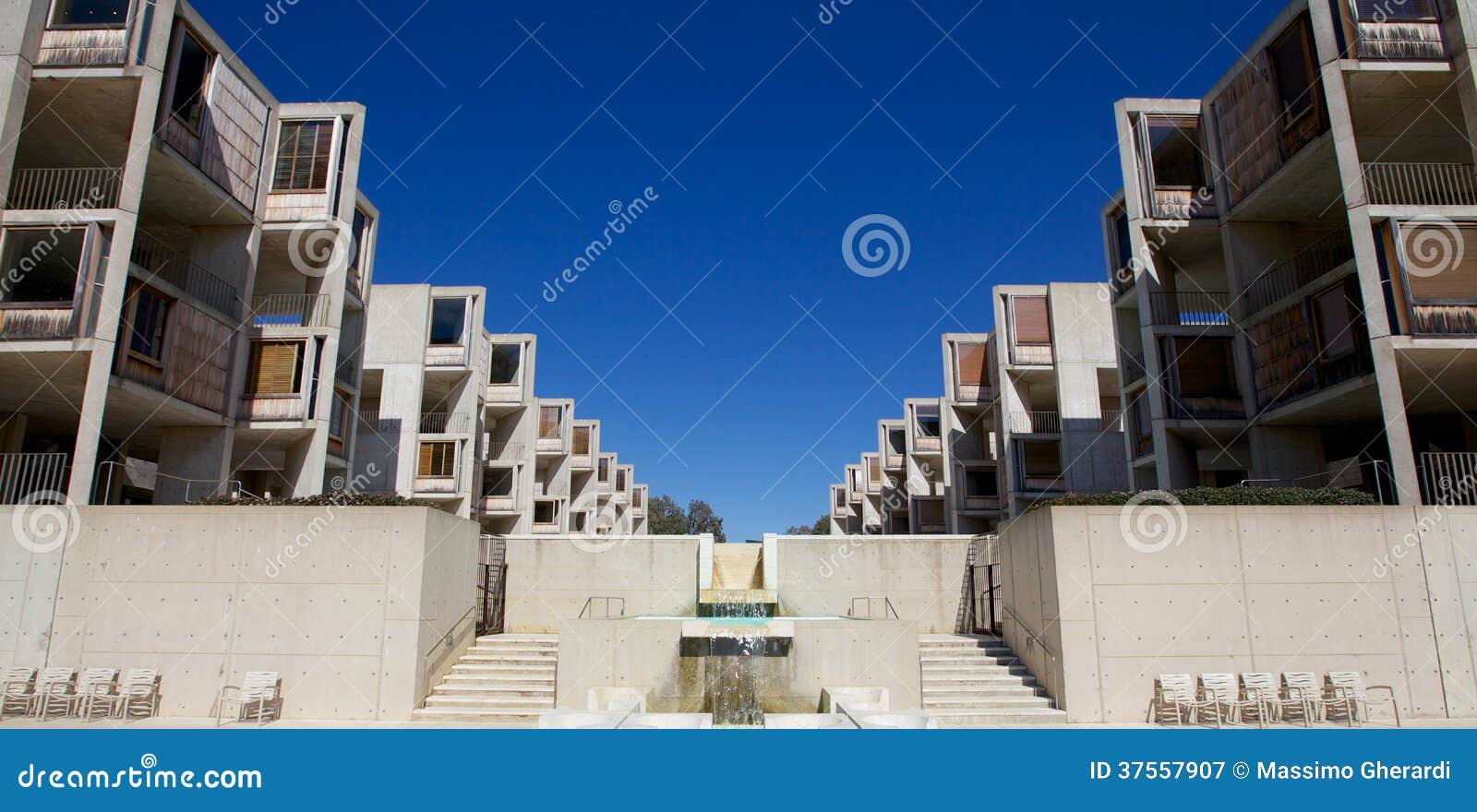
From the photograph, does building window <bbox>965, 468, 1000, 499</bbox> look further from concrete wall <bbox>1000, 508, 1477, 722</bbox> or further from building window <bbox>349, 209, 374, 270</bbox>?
building window <bbox>349, 209, 374, 270</bbox>

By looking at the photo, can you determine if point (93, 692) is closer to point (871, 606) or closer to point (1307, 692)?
point (871, 606)

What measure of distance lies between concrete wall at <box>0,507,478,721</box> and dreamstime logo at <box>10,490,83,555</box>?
9cm

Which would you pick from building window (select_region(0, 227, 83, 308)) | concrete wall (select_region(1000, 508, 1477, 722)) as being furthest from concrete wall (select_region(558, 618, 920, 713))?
building window (select_region(0, 227, 83, 308))

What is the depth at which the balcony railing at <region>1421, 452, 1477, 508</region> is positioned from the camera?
1588 centimetres

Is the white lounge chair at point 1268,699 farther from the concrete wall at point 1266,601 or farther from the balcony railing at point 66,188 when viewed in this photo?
the balcony railing at point 66,188

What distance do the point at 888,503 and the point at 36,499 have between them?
145ft

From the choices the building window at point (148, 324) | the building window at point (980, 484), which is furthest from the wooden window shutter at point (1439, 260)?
the building window at point (148, 324)

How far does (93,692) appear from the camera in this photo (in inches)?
512

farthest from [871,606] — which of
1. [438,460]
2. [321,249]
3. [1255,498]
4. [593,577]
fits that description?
[438,460]

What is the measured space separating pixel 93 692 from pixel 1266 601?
Answer: 64.8 ft

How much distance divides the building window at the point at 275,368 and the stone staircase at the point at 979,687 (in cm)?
1747

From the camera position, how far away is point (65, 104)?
17312mm

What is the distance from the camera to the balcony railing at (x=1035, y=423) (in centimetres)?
3422
